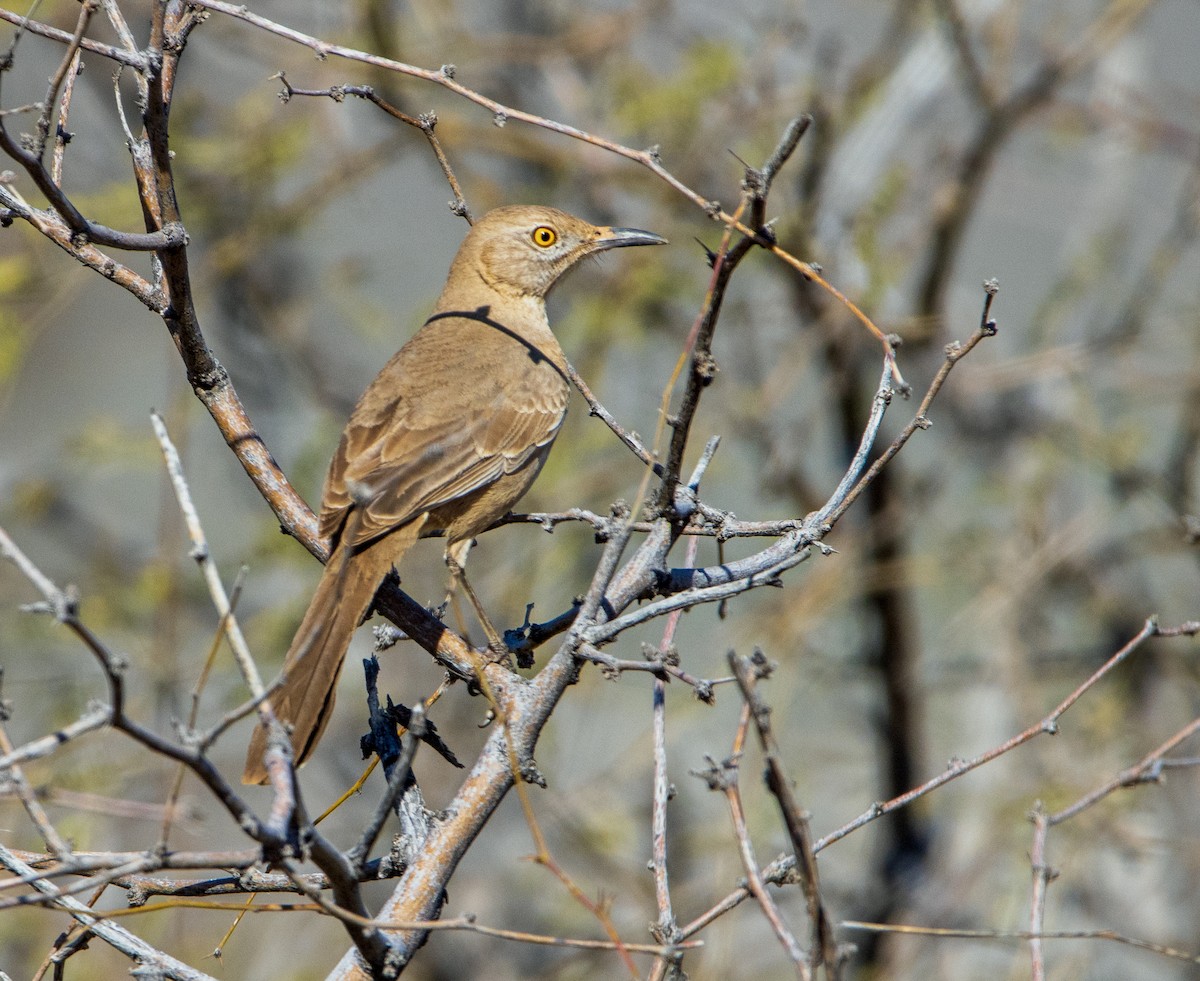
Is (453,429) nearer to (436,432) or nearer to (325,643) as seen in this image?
(436,432)

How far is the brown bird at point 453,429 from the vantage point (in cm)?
A: 350

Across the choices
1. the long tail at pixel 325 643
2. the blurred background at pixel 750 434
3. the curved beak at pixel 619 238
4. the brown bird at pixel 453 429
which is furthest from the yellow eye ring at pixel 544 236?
the blurred background at pixel 750 434

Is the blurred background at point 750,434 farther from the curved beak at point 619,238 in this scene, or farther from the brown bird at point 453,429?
the brown bird at point 453,429

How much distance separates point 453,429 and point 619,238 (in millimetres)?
1254

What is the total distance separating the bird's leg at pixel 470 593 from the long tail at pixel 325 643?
0.21 m

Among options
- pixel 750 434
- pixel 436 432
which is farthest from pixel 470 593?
pixel 750 434

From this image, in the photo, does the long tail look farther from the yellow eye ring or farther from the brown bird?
the yellow eye ring

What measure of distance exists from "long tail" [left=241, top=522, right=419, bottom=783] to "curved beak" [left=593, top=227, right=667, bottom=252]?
64.6 inches

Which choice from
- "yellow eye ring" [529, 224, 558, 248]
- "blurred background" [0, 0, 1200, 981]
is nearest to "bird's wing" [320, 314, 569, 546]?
"yellow eye ring" [529, 224, 558, 248]

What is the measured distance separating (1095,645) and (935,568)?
153 cm

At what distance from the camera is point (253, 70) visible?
9.06 meters

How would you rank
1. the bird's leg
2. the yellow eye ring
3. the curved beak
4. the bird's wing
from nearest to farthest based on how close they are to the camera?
the bird's leg, the bird's wing, the curved beak, the yellow eye ring

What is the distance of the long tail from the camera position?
297cm

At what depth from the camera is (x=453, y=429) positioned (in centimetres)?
432
